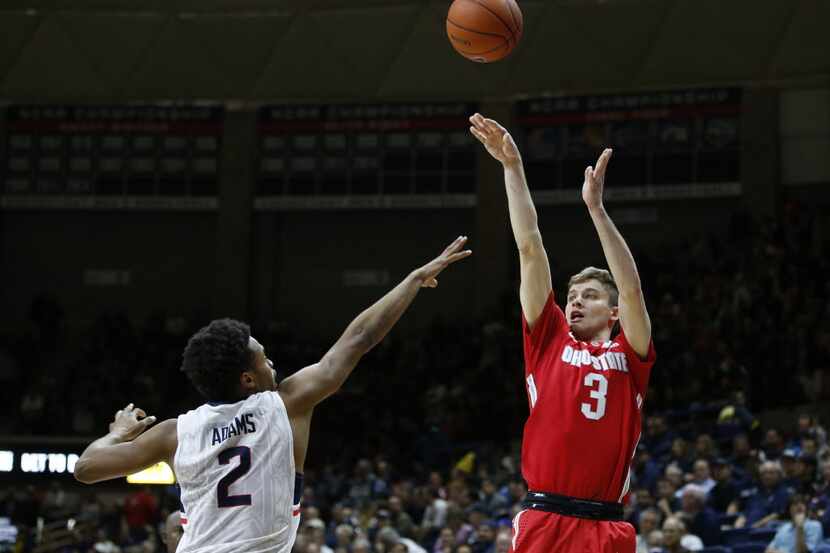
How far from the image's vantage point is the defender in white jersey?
4.06 meters

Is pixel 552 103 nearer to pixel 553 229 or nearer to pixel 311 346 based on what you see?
pixel 553 229

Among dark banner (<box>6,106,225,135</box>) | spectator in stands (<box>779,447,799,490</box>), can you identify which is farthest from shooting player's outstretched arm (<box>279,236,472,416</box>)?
dark banner (<box>6,106,225,135</box>)

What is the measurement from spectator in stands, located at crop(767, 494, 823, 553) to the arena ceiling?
1260 cm

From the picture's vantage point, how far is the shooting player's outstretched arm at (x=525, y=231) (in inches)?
196

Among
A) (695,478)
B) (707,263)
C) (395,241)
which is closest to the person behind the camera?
(695,478)

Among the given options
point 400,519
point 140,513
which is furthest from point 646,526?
point 140,513

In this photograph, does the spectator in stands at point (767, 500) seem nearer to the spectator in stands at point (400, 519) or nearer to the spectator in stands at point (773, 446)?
the spectator in stands at point (773, 446)

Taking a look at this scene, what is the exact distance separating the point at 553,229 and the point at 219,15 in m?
7.67

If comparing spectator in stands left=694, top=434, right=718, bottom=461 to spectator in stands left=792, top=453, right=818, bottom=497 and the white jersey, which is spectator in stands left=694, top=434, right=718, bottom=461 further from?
the white jersey

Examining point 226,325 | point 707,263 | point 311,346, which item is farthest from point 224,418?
point 311,346

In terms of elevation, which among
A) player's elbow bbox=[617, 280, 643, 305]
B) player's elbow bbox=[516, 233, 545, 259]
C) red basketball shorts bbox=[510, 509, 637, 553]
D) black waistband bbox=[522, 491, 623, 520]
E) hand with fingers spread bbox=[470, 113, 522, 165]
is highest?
hand with fingers spread bbox=[470, 113, 522, 165]

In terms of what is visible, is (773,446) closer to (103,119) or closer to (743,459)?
(743,459)

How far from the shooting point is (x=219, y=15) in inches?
898

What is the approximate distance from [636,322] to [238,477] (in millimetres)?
1725
